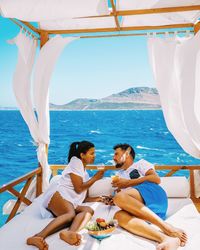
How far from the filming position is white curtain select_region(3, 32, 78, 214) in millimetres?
3088

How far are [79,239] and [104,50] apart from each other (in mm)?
26685

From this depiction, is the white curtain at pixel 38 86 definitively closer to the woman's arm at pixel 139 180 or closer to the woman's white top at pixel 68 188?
the woman's white top at pixel 68 188

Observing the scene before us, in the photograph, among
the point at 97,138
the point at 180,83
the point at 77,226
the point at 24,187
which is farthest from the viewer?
the point at 97,138

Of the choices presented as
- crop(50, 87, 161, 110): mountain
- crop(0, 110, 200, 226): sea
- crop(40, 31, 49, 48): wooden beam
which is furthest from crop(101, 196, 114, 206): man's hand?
crop(50, 87, 161, 110): mountain

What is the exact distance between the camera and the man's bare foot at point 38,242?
1.51m

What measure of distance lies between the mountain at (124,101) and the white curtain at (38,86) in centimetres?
2363

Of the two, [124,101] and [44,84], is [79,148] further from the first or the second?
[124,101]

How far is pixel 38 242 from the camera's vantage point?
5.05 feet

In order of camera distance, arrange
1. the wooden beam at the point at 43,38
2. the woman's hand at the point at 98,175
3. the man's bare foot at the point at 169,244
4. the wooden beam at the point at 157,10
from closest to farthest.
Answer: the man's bare foot at the point at 169,244 → the woman's hand at the point at 98,175 → the wooden beam at the point at 157,10 → the wooden beam at the point at 43,38

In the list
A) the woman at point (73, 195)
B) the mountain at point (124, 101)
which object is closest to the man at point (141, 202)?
the woman at point (73, 195)

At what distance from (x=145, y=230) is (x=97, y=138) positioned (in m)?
25.2

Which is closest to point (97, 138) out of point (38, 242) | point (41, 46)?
point (41, 46)

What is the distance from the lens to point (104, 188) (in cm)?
279

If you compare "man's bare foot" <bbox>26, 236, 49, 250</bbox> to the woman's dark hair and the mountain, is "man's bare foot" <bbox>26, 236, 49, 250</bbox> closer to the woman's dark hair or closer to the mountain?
the woman's dark hair
